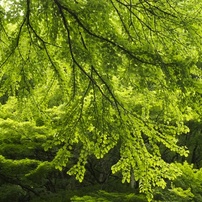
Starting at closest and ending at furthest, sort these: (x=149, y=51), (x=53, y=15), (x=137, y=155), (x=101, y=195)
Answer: (x=149, y=51)
(x=53, y=15)
(x=137, y=155)
(x=101, y=195)

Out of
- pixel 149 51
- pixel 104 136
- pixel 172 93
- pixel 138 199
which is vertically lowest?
pixel 138 199

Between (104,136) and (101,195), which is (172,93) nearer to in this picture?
(104,136)

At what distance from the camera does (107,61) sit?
12.0ft

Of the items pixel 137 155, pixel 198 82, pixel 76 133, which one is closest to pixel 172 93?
pixel 198 82

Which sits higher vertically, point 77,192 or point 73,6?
point 73,6

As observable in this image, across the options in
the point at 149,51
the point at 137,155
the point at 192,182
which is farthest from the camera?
the point at 192,182

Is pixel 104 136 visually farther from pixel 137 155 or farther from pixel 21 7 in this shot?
pixel 21 7

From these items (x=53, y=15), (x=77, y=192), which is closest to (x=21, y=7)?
(x=53, y=15)

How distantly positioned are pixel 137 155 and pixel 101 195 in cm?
440

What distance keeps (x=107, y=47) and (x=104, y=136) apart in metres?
1.07

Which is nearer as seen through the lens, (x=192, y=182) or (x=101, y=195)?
(x=192, y=182)

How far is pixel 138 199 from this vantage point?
7.96 meters

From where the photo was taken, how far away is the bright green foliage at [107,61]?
11.8ft

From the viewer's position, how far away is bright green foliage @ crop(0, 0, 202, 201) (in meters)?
3.59
